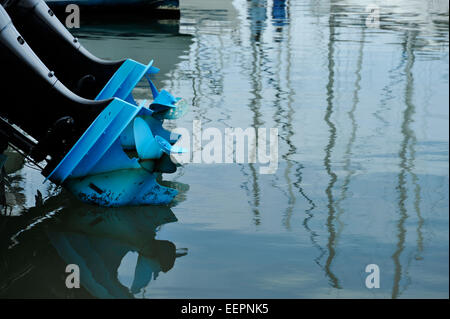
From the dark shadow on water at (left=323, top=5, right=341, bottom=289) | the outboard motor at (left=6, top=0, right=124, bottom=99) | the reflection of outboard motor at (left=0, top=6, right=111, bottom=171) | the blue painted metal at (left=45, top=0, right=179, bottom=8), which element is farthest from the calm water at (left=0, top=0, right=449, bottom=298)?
the blue painted metal at (left=45, top=0, right=179, bottom=8)

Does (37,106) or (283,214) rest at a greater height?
(37,106)

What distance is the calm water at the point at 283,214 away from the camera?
5.14m

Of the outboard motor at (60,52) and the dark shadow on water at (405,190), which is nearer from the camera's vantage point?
the dark shadow on water at (405,190)

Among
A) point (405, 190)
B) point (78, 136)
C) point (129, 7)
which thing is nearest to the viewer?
point (78, 136)

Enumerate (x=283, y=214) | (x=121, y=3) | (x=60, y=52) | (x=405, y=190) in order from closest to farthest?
(x=283, y=214) < (x=405, y=190) < (x=60, y=52) < (x=121, y=3)

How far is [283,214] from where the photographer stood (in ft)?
20.9

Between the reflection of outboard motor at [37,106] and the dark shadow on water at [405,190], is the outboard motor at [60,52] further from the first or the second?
the dark shadow on water at [405,190]

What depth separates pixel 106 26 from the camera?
21484mm

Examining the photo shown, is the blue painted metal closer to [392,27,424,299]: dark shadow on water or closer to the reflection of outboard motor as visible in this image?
[392,27,424,299]: dark shadow on water

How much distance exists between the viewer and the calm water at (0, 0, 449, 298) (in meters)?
5.14

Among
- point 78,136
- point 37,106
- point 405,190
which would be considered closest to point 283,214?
point 405,190

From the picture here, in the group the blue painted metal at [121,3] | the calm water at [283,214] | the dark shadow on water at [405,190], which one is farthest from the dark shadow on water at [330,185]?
the blue painted metal at [121,3]

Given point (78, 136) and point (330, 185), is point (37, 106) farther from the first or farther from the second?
point (330, 185)
